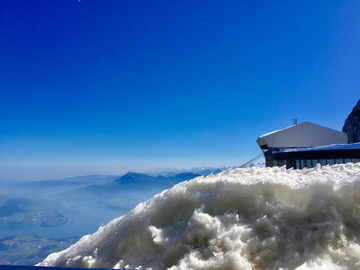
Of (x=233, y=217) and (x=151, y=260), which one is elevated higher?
(x=233, y=217)

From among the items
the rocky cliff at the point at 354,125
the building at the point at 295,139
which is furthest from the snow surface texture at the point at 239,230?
the rocky cliff at the point at 354,125

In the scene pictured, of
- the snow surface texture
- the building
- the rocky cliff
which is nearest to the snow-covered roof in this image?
the building

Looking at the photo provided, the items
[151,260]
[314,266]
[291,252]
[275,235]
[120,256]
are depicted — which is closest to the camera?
[314,266]

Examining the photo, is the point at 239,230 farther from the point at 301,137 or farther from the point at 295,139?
the point at 301,137

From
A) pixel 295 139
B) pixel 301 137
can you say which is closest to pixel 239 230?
pixel 295 139

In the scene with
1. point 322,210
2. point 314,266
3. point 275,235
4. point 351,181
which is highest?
point 351,181

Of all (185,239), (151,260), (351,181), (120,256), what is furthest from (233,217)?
(120,256)

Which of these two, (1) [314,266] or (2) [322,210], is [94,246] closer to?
(1) [314,266]
